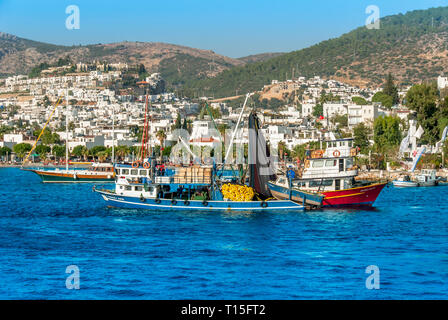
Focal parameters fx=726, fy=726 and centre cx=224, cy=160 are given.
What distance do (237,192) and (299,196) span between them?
5.13m

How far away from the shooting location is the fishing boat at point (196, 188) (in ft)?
179

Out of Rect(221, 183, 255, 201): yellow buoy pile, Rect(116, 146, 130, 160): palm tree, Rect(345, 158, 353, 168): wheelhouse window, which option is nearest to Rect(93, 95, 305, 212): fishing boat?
Rect(221, 183, 255, 201): yellow buoy pile

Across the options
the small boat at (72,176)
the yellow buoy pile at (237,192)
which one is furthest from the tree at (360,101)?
the yellow buoy pile at (237,192)

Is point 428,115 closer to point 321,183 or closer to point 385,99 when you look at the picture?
point 385,99

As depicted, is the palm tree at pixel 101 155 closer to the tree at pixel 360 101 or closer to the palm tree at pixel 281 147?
the palm tree at pixel 281 147

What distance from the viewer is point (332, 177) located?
188ft

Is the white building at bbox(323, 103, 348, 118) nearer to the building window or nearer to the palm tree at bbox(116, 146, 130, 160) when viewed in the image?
the palm tree at bbox(116, 146, 130, 160)

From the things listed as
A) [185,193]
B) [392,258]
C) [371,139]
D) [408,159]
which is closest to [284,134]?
[371,139]

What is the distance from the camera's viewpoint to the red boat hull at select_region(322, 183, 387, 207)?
57188 millimetres

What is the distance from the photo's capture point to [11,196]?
79500 millimetres

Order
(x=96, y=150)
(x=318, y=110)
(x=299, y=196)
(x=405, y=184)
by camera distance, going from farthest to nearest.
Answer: (x=318, y=110)
(x=96, y=150)
(x=405, y=184)
(x=299, y=196)

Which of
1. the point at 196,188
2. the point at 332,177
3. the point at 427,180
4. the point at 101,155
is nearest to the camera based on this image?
the point at 196,188

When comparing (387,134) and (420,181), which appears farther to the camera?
(387,134)

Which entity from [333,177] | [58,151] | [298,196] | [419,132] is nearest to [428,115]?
[419,132]
